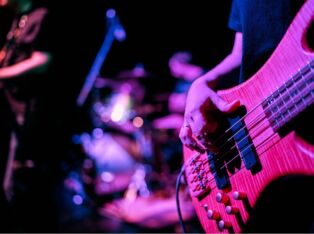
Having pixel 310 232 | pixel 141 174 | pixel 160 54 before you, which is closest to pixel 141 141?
pixel 141 174

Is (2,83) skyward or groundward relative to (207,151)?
groundward

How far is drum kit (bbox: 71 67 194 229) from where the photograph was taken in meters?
6.21

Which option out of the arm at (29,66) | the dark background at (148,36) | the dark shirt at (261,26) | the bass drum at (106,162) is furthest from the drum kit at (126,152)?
the dark shirt at (261,26)

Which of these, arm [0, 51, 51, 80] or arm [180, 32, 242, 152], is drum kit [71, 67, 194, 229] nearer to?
arm [0, 51, 51, 80]

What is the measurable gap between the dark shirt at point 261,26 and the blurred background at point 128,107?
3.48m

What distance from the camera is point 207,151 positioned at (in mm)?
1624

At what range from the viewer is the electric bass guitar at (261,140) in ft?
3.44

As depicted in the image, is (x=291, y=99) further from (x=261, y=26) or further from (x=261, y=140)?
(x=261, y=26)

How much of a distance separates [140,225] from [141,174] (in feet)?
6.19

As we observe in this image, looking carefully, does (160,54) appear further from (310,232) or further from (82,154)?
(310,232)

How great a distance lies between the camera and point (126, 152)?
7.98 metres

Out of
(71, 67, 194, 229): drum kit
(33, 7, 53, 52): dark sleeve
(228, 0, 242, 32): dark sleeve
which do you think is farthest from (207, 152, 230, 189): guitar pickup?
(71, 67, 194, 229): drum kit

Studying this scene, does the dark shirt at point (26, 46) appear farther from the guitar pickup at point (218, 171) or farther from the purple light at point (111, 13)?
the guitar pickup at point (218, 171)

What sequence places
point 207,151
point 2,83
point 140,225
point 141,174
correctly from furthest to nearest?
point 141,174 < point 140,225 < point 2,83 < point 207,151
